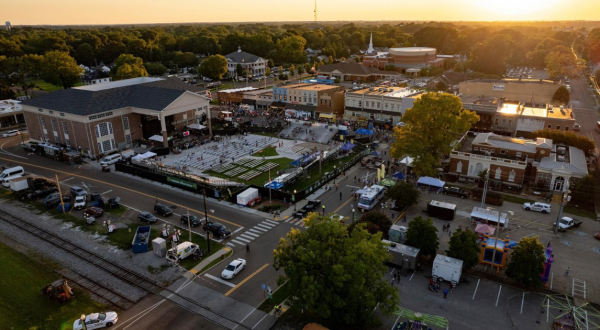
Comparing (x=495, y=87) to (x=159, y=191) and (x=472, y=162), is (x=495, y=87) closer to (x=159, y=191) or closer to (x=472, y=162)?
(x=472, y=162)

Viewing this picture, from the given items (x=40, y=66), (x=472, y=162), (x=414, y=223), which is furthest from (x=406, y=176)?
(x=40, y=66)

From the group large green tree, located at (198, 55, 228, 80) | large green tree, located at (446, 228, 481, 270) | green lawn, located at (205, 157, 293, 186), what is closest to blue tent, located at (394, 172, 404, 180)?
Result: green lawn, located at (205, 157, 293, 186)

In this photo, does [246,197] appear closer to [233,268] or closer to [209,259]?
[209,259]

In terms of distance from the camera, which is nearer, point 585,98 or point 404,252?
point 404,252

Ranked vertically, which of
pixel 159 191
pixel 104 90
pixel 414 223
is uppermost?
pixel 104 90

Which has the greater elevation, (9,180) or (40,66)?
(40,66)

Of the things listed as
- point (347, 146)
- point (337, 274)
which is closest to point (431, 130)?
point (347, 146)
